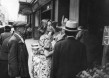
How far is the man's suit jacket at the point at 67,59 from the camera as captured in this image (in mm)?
3604

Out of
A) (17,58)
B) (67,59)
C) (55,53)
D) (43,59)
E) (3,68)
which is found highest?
(55,53)

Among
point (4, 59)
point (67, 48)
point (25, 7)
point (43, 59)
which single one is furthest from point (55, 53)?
point (25, 7)

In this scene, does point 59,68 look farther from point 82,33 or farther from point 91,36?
point 91,36

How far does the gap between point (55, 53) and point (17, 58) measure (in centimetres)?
114

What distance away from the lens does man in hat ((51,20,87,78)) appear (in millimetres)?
3604

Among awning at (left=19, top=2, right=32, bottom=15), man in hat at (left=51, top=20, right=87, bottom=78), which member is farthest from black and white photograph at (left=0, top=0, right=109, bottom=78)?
awning at (left=19, top=2, right=32, bottom=15)

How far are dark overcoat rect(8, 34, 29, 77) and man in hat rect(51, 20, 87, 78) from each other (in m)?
0.98

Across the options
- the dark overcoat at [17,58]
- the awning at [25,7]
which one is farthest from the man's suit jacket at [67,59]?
the awning at [25,7]

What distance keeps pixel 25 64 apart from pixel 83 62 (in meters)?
1.44

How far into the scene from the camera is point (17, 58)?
4.38 metres

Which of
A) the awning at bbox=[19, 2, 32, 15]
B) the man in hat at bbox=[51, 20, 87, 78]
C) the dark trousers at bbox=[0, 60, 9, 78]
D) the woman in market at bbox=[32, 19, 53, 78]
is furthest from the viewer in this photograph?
the awning at bbox=[19, 2, 32, 15]

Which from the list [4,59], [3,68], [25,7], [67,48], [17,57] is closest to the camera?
[67,48]

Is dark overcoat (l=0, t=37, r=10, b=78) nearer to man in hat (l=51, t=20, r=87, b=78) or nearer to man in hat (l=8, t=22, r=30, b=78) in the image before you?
man in hat (l=8, t=22, r=30, b=78)

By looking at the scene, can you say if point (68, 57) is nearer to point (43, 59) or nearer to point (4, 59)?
point (43, 59)
